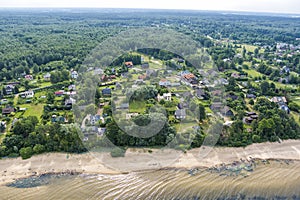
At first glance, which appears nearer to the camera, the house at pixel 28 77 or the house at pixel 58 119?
the house at pixel 58 119

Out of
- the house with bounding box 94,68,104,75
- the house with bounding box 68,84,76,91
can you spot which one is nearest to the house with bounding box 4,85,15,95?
the house with bounding box 68,84,76,91

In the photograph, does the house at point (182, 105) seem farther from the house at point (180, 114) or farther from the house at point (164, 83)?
the house at point (164, 83)

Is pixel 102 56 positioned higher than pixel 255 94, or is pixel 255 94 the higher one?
pixel 102 56

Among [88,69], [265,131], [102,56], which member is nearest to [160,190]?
[265,131]

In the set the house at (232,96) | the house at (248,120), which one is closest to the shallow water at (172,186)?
the house at (248,120)

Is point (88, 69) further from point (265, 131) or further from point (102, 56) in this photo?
point (265, 131)

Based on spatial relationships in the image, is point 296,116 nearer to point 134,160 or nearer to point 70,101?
point 134,160
